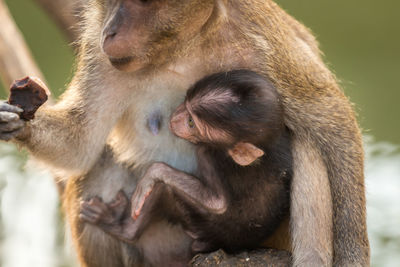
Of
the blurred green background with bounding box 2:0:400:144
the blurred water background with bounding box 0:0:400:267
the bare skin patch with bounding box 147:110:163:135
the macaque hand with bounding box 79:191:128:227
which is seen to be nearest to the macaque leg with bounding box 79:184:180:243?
the macaque hand with bounding box 79:191:128:227

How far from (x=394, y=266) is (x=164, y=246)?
3.10 meters

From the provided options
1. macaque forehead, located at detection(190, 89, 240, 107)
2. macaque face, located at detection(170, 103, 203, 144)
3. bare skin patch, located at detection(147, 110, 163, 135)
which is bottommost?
bare skin patch, located at detection(147, 110, 163, 135)

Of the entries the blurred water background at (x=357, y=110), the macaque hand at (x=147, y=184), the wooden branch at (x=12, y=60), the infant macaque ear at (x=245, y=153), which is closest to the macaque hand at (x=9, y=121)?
the macaque hand at (x=147, y=184)

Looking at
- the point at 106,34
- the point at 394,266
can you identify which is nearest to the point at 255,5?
the point at 106,34

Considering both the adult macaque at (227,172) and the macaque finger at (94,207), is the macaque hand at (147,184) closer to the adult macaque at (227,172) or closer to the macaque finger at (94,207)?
the adult macaque at (227,172)

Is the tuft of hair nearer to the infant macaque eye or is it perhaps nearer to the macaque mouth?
the infant macaque eye

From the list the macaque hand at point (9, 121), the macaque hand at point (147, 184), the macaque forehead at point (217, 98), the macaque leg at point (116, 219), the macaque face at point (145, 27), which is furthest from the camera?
the macaque leg at point (116, 219)

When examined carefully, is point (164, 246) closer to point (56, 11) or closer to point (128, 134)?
point (128, 134)

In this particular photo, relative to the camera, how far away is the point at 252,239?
4.87 metres

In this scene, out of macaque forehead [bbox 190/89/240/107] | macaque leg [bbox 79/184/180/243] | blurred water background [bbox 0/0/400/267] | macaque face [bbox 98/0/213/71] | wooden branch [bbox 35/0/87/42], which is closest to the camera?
macaque face [bbox 98/0/213/71]

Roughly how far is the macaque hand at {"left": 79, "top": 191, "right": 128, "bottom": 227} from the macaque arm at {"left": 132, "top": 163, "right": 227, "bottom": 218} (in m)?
0.30

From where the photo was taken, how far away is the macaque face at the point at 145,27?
4.20 m

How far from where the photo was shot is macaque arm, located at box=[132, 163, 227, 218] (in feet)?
15.4

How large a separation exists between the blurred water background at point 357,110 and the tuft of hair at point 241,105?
3.13 meters
